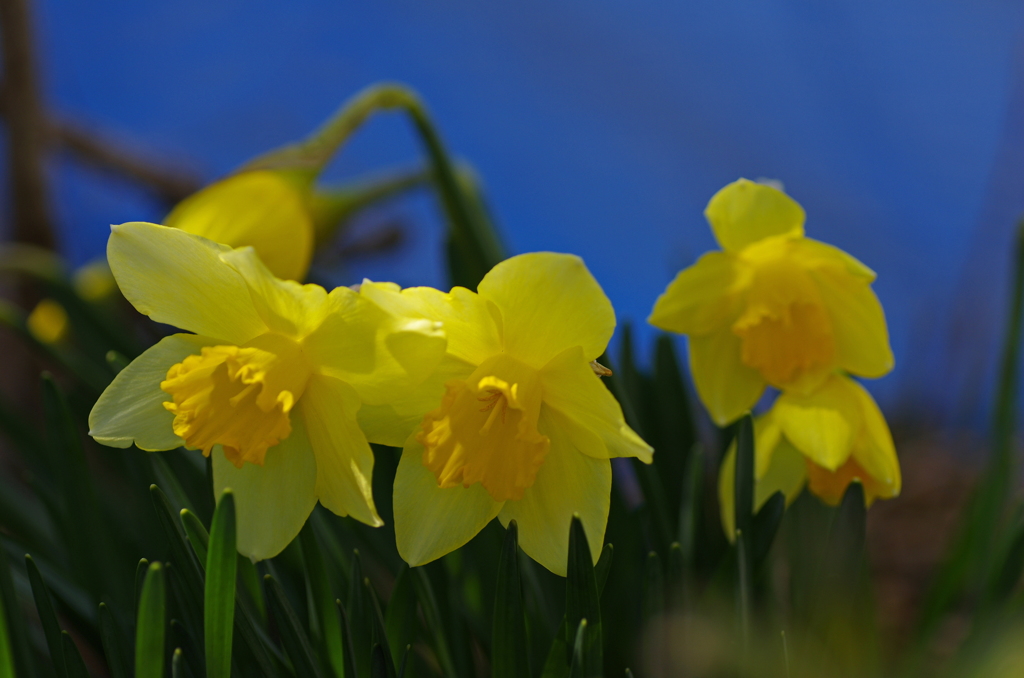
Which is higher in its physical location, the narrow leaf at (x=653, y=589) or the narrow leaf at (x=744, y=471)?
the narrow leaf at (x=744, y=471)

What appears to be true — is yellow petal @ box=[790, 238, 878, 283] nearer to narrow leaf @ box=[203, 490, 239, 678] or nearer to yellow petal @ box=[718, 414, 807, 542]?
yellow petal @ box=[718, 414, 807, 542]

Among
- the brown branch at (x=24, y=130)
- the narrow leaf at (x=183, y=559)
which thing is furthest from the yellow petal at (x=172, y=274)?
the brown branch at (x=24, y=130)

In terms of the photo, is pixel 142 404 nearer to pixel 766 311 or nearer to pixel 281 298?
pixel 281 298

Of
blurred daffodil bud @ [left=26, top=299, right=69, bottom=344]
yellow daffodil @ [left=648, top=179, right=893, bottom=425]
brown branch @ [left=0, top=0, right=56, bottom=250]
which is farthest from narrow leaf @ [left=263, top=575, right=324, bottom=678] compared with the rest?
brown branch @ [left=0, top=0, right=56, bottom=250]

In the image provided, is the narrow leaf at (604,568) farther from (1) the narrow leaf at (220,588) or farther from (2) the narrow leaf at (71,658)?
(2) the narrow leaf at (71,658)

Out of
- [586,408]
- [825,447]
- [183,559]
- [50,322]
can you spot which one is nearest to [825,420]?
[825,447]
